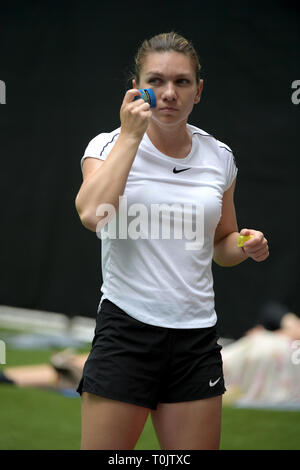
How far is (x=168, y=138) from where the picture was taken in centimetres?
196

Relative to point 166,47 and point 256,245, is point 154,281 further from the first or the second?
point 166,47

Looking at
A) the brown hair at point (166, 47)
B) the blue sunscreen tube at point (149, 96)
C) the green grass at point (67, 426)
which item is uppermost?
the brown hair at point (166, 47)

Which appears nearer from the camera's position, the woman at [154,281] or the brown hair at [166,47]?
the woman at [154,281]

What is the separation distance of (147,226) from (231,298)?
4072 millimetres

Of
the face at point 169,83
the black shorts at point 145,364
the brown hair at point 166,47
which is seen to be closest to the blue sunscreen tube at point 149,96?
the face at point 169,83

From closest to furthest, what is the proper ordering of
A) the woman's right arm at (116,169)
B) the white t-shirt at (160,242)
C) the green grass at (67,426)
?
1. the woman's right arm at (116,169)
2. the white t-shirt at (160,242)
3. the green grass at (67,426)

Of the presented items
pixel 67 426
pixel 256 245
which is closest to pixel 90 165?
pixel 256 245

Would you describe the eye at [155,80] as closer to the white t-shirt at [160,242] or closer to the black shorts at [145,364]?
the white t-shirt at [160,242]

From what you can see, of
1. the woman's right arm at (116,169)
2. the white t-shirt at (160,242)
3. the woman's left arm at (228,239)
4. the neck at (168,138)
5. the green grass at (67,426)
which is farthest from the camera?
the green grass at (67,426)

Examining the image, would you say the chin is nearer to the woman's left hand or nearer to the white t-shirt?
the white t-shirt

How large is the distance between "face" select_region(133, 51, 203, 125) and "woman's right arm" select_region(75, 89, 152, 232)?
4.0 inches

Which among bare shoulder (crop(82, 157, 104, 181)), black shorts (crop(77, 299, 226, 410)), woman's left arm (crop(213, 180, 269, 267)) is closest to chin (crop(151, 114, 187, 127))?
bare shoulder (crop(82, 157, 104, 181))

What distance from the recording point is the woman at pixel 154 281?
1.77m

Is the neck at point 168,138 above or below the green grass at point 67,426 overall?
above
